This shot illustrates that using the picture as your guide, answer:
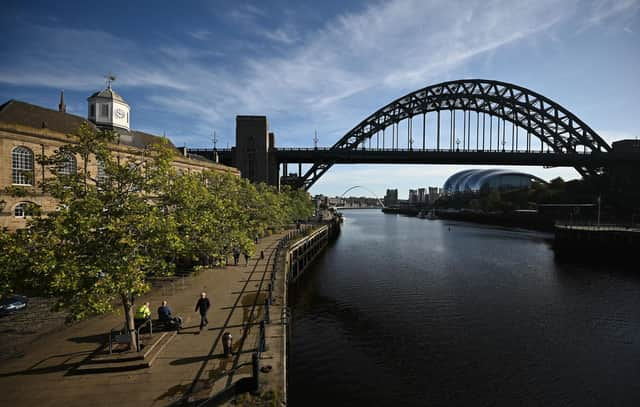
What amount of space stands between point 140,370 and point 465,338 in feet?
55.9

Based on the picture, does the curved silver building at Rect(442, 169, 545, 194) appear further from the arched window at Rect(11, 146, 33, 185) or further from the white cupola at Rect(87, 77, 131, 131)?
the arched window at Rect(11, 146, 33, 185)

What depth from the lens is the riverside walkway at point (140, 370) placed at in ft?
30.3

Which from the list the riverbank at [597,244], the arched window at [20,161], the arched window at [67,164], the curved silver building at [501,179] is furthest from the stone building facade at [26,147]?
the curved silver building at [501,179]

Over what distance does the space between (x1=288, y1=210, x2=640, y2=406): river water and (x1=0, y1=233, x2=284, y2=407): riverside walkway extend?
4042mm

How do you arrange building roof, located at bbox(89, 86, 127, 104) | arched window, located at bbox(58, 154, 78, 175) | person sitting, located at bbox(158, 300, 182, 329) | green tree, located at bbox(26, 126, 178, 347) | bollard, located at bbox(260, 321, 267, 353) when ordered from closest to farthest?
green tree, located at bbox(26, 126, 178, 347), arched window, located at bbox(58, 154, 78, 175), bollard, located at bbox(260, 321, 267, 353), person sitting, located at bbox(158, 300, 182, 329), building roof, located at bbox(89, 86, 127, 104)

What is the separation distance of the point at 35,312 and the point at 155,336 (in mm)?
9798

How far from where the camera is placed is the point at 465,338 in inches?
776

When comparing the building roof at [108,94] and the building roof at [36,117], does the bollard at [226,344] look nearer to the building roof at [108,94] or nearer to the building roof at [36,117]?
the building roof at [36,117]

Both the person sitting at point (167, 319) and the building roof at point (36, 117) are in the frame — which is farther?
the building roof at point (36, 117)

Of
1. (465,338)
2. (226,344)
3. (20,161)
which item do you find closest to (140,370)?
(226,344)

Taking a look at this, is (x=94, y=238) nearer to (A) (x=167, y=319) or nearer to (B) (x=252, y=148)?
(A) (x=167, y=319)

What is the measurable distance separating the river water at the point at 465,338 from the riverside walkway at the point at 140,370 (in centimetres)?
404

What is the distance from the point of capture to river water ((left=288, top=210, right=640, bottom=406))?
14.6 metres

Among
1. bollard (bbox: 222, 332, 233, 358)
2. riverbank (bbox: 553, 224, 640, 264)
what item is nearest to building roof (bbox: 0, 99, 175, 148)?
bollard (bbox: 222, 332, 233, 358)
